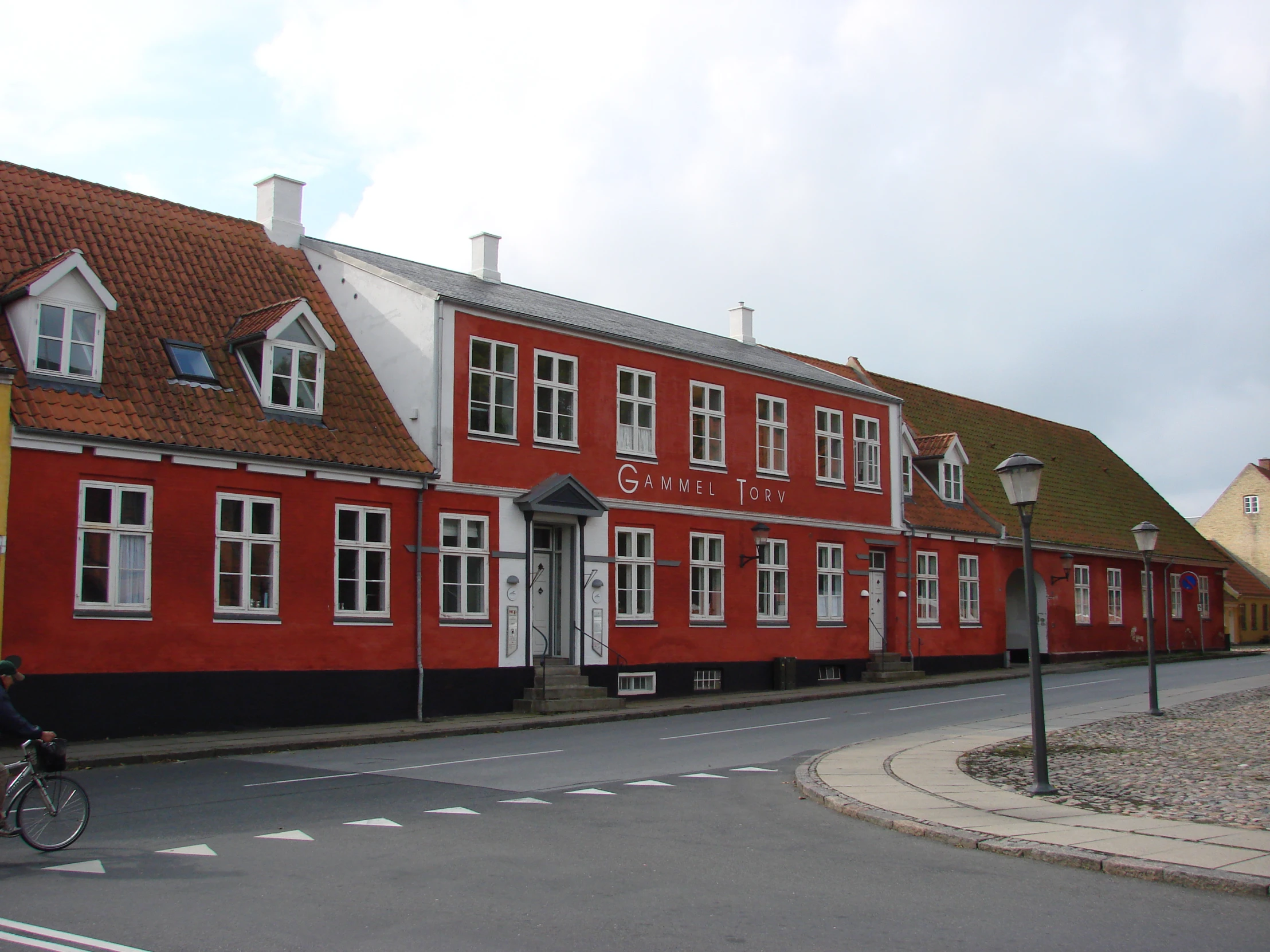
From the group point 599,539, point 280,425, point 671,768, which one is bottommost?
point 671,768

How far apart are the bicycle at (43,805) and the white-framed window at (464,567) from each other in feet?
41.1

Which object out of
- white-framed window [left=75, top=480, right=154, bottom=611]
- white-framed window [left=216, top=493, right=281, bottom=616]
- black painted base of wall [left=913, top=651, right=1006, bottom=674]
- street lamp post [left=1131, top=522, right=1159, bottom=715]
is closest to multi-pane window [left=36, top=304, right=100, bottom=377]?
white-framed window [left=75, top=480, right=154, bottom=611]

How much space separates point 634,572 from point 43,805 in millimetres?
17043

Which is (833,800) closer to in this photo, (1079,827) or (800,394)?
(1079,827)

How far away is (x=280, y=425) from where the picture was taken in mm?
20125

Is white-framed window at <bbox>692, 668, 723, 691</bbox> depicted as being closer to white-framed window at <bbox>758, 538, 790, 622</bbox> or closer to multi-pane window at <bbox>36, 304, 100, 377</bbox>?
white-framed window at <bbox>758, 538, 790, 622</bbox>

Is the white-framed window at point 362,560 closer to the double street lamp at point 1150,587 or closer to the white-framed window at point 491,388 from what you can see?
the white-framed window at point 491,388

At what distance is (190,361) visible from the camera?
65.1 ft

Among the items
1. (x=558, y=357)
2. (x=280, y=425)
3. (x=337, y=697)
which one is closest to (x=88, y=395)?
(x=280, y=425)

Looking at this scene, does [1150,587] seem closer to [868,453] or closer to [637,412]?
[637,412]

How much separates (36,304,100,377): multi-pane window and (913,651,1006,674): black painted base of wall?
72.5ft

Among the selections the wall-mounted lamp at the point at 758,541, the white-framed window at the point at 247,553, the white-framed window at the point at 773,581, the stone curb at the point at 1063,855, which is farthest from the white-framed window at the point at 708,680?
the stone curb at the point at 1063,855

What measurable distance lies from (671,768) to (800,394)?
1681cm

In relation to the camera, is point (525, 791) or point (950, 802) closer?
point (950, 802)
